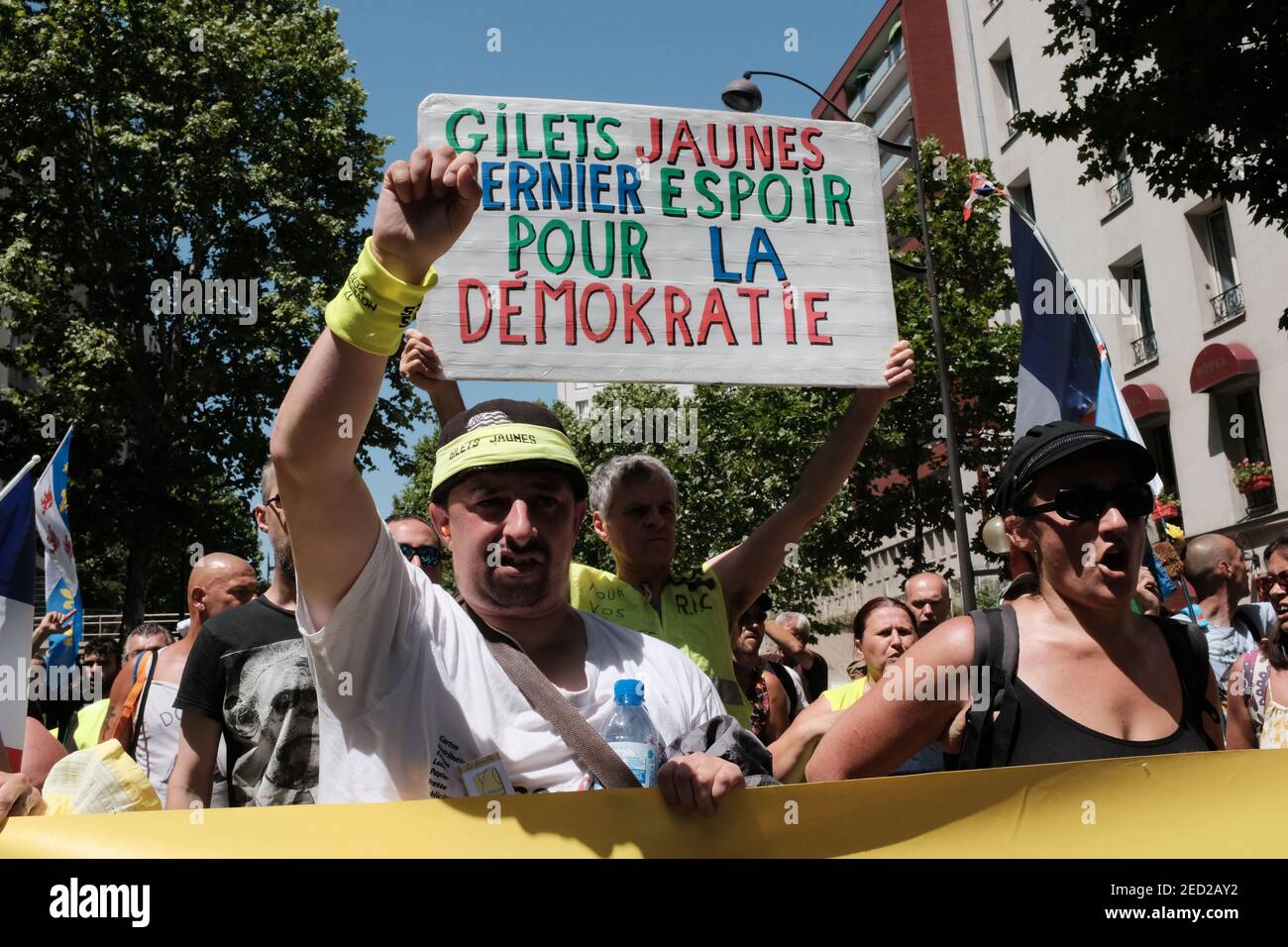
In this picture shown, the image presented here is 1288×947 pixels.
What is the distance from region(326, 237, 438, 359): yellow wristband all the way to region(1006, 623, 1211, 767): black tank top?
4.56 ft

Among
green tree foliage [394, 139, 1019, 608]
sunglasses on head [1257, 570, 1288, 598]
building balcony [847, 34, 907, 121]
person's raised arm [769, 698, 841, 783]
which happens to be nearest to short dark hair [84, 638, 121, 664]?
person's raised arm [769, 698, 841, 783]

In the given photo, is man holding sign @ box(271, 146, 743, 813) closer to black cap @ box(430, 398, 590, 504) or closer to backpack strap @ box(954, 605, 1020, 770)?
black cap @ box(430, 398, 590, 504)

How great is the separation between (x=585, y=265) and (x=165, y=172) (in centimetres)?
1865

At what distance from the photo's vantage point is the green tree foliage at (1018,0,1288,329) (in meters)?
8.18

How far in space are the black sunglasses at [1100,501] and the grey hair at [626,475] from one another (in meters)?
1.58

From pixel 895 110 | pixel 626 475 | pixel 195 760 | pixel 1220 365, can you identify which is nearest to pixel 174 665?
pixel 195 760

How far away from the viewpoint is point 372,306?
1752 mm

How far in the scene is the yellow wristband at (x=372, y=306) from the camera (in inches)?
68.9

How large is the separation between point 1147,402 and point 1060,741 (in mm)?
22056

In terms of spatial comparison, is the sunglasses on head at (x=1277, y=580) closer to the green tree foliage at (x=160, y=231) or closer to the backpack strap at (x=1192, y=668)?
the backpack strap at (x=1192, y=668)

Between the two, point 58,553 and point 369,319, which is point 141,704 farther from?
point 58,553

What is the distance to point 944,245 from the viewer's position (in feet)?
72.1

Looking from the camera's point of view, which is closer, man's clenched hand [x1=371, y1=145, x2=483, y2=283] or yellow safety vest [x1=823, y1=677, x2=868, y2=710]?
man's clenched hand [x1=371, y1=145, x2=483, y2=283]
